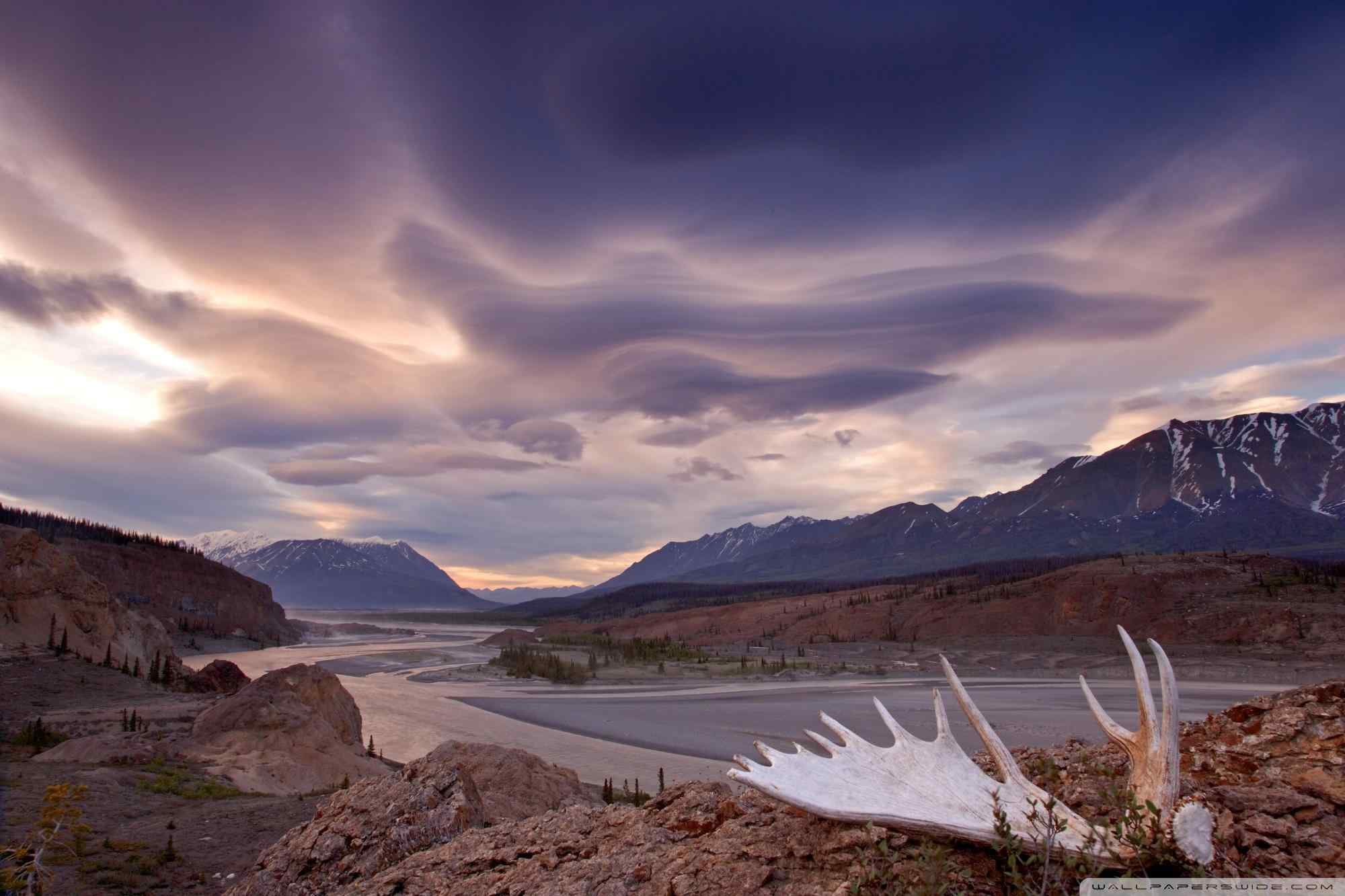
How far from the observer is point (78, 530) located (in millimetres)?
90875

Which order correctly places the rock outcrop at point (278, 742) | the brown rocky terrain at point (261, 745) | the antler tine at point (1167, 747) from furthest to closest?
the rock outcrop at point (278, 742) → the brown rocky terrain at point (261, 745) → the antler tine at point (1167, 747)

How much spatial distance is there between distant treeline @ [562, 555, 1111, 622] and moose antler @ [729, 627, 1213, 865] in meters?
80.3

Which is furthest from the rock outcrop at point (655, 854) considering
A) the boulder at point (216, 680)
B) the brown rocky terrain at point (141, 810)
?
the boulder at point (216, 680)

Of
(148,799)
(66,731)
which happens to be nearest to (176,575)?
(66,731)

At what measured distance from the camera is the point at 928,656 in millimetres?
51531

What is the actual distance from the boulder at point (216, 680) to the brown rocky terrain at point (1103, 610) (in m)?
41.2

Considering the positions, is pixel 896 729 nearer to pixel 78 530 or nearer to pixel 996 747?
pixel 996 747

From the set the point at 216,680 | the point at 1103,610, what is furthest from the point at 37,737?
the point at 1103,610

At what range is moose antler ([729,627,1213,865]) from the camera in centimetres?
234

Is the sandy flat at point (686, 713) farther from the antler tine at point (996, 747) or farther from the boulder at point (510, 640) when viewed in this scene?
the boulder at point (510, 640)

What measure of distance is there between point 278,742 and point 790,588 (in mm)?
136709

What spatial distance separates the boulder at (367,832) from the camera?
485 centimetres

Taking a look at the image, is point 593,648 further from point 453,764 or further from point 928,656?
point 453,764

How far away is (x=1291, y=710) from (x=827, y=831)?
231 cm
